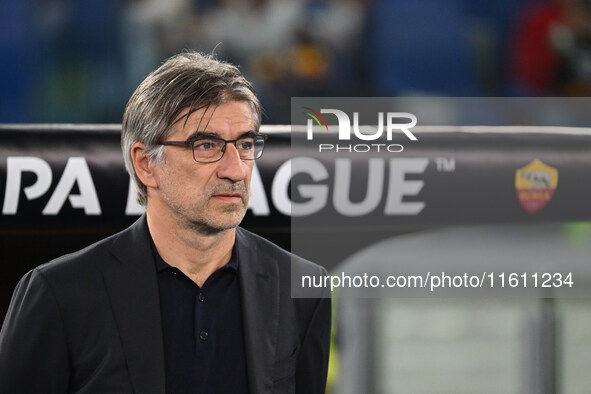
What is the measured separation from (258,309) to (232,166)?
0.27 m

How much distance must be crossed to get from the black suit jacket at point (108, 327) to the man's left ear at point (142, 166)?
0.27 feet

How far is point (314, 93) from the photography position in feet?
11.3

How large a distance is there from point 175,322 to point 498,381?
1.88 metres

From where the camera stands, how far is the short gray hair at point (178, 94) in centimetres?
120

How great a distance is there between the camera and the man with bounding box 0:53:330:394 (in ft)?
3.85

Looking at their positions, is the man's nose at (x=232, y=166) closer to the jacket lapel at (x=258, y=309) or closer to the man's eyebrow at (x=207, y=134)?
the man's eyebrow at (x=207, y=134)

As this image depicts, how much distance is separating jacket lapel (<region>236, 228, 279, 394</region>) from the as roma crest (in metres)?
1.29

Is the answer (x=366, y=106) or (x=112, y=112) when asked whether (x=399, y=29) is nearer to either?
(x=366, y=106)

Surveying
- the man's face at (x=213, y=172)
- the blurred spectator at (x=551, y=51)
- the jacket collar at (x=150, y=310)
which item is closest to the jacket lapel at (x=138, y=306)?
the jacket collar at (x=150, y=310)

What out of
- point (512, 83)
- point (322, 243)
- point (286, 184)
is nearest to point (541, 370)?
point (322, 243)

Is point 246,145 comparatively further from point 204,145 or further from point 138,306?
point 138,306

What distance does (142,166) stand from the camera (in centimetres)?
129

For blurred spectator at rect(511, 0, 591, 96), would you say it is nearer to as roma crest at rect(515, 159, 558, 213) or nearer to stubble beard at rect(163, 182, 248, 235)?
as roma crest at rect(515, 159, 558, 213)

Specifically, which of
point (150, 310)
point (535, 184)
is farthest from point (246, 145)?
point (535, 184)
